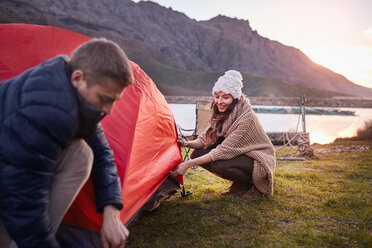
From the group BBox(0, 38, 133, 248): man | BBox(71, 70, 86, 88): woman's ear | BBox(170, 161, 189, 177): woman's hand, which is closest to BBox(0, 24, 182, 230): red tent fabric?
BBox(170, 161, 189, 177): woman's hand

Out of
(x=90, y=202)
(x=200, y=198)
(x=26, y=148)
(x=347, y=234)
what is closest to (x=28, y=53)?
(x=90, y=202)

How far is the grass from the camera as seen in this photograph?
8.86ft

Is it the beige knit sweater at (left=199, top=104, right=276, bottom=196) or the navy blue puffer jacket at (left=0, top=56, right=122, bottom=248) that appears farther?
the beige knit sweater at (left=199, top=104, right=276, bottom=196)

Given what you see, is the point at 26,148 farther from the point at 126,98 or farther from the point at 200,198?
the point at 200,198

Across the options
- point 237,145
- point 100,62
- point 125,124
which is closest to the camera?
point 100,62

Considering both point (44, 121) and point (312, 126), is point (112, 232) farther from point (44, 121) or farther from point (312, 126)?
point (312, 126)

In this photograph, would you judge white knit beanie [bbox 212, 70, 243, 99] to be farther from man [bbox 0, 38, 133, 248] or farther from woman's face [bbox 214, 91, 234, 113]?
man [bbox 0, 38, 133, 248]

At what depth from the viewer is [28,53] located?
2.67 m

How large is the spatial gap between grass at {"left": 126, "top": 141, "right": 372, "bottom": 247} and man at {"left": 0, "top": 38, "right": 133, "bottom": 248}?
4.68 ft

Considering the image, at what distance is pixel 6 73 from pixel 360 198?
468 cm

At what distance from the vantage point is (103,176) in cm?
182

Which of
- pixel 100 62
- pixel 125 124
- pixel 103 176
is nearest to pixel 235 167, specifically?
pixel 125 124

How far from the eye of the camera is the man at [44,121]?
4.22 ft

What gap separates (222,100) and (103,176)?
224cm
